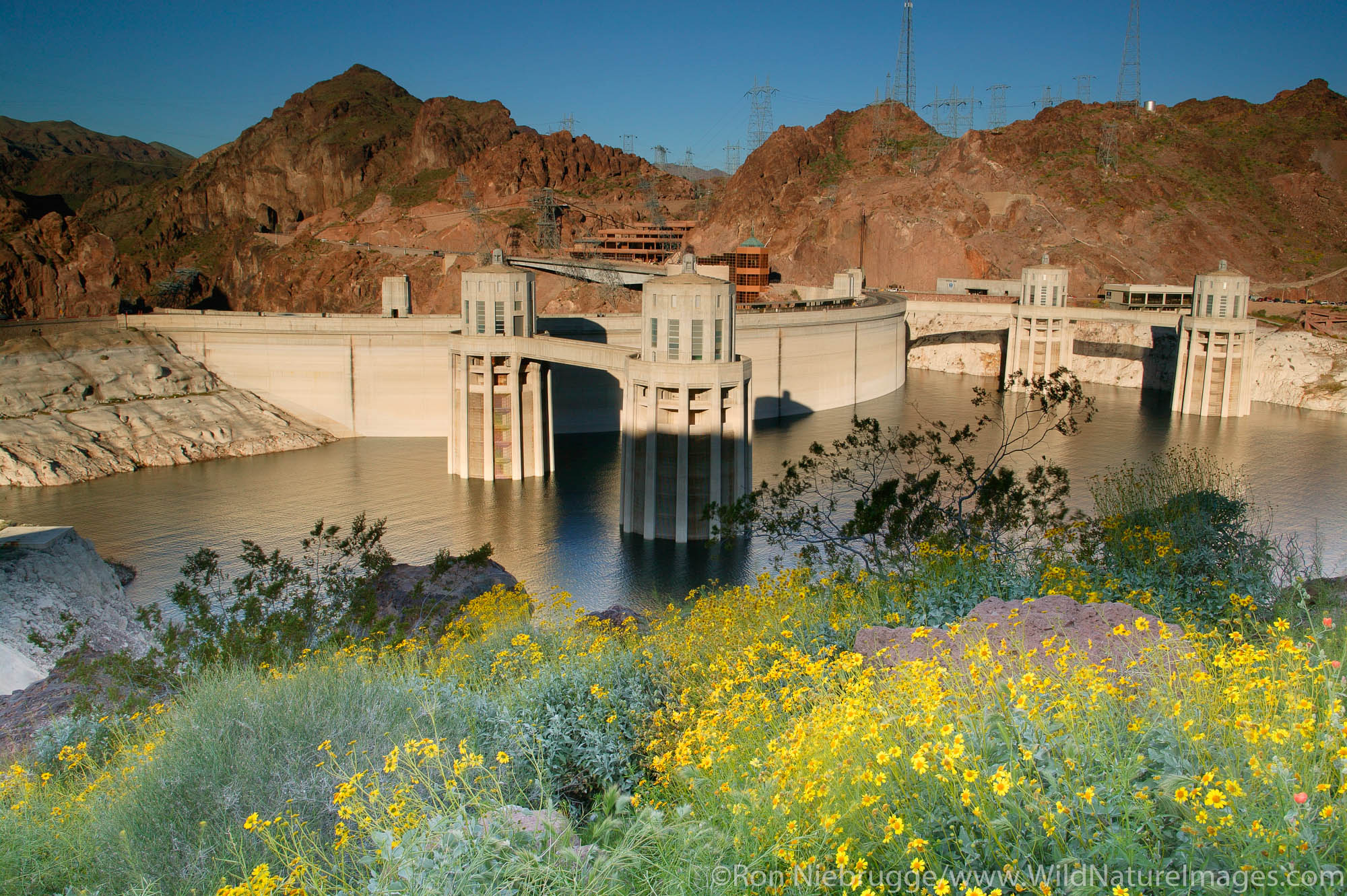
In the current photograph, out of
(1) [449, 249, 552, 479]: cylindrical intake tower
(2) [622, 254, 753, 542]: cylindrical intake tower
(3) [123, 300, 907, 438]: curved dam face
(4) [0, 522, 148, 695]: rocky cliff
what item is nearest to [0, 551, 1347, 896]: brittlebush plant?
(4) [0, 522, 148, 695]: rocky cliff

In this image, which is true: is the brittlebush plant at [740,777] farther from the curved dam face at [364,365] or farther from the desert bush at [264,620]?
the curved dam face at [364,365]

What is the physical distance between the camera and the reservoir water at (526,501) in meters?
30.5

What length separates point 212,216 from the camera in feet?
493

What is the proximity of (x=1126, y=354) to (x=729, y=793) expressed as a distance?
70606mm

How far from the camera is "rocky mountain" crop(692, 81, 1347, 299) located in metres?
85.2

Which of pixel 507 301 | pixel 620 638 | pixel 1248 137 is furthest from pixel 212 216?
pixel 620 638

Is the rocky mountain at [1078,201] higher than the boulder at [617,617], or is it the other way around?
the rocky mountain at [1078,201]

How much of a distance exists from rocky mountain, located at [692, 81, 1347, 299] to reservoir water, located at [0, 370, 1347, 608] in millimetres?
33850

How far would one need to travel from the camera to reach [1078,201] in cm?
8919

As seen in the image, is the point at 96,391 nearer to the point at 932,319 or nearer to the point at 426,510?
the point at 426,510

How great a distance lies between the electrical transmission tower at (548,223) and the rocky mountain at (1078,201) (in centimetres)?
1843

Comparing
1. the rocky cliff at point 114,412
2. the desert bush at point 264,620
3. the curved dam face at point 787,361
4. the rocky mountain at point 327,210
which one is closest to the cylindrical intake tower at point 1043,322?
the curved dam face at point 787,361

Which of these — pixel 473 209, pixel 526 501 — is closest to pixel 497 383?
pixel 526 501

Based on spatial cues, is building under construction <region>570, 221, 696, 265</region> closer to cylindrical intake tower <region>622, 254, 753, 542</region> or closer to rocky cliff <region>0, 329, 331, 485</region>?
rocky cliff <region>0, 329, 331, 485</region>
